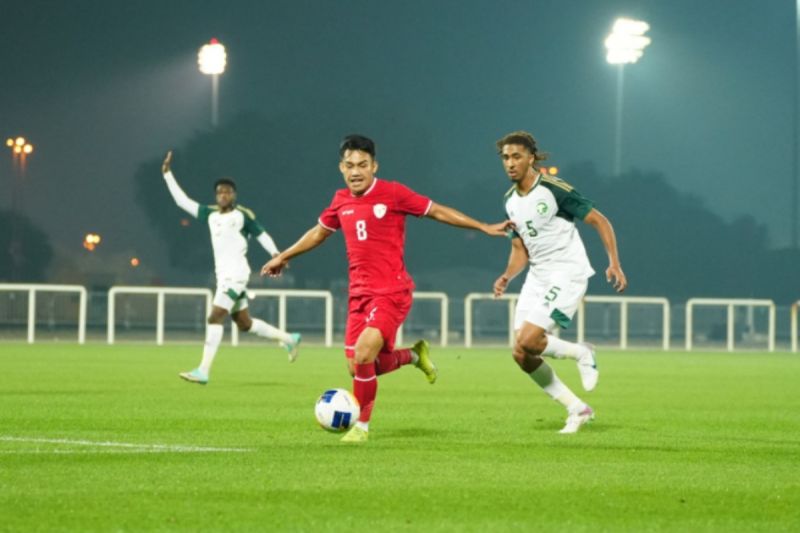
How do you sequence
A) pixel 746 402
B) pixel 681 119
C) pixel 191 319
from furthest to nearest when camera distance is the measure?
pixel 681 119 → pixel 191 319 → pixel 746 402

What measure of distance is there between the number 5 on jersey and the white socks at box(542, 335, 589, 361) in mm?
2119

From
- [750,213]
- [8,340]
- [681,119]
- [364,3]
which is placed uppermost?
[364,3]

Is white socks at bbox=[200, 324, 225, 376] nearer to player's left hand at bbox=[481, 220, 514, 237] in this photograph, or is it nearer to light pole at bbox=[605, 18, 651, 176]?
player's left hand at bbox=[481, 220, 514, 237]

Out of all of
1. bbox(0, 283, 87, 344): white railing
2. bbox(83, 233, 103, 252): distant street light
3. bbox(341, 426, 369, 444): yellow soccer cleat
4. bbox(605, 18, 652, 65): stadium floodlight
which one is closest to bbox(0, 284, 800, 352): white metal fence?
bbox(0, 283, 87, 344): white railing

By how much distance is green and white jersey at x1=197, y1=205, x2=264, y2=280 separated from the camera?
20.0 meters

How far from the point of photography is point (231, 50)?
3755 inches

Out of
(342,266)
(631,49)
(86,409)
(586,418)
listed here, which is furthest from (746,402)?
(342,266)

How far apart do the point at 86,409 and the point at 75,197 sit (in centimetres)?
8415

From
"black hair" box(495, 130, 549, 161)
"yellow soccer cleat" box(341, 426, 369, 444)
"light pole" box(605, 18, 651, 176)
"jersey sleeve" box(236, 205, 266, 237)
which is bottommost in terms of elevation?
"yellow soccer cleat" box(341, 426, 369, 444)

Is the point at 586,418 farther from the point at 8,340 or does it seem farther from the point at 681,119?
the point at 681,119

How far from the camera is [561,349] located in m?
13.1

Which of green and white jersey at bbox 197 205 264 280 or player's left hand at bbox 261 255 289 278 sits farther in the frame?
green and white jersey at bbox 197 205 264 280

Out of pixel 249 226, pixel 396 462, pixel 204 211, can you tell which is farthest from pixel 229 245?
pixel 396 462

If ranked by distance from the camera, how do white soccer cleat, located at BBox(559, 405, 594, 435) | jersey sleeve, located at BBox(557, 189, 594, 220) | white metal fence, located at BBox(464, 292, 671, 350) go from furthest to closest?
white metal fence, located at BBox(464, 292, 671, 350) < jersey sleeve, located at BBox(557, 189, 594, 220) < white soccer cleat, located at BBox(559, 405, 594, 435)
